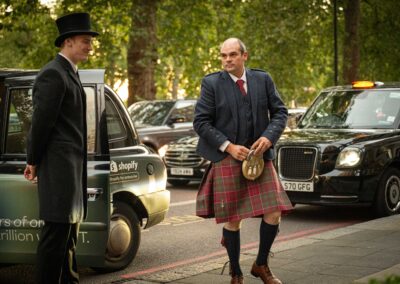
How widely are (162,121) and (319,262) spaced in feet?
35.9

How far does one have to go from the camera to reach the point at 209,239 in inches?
362

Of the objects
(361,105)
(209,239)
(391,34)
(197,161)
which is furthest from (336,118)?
(391,34)

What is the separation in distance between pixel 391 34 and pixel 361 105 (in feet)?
68.1

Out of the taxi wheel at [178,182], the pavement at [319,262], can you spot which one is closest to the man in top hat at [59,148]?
the pavement at [319,262]

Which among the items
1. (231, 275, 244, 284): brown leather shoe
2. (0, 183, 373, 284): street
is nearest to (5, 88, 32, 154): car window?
(0, 183, 373, 284): street

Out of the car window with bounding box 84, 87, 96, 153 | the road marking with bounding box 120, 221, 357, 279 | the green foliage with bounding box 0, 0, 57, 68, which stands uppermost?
the green foliage with bounding box 0, 0, 57, 68

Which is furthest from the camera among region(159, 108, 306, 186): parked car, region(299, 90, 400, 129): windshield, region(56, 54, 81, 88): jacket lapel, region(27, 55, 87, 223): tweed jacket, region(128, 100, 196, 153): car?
region(128, 100, 196, 153): car

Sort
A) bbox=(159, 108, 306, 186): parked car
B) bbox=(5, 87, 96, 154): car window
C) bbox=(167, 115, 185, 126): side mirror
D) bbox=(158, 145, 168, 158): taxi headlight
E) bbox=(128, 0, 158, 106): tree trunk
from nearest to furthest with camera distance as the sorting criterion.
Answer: bbox=(5, 87, 96, 154): car window → bbox=(159, 108, 306, 186): parked car → bbox=(158, 145, 168, 158): taxi headlight → bbox=(167, 115, 185, 126): side mirror → bbox=(128, 0, 158, 106): tree trunk

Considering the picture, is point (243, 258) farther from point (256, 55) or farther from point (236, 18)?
point (236, 18)

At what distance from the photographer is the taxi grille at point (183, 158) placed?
607 inches

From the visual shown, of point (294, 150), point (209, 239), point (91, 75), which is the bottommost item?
point (209, 239)

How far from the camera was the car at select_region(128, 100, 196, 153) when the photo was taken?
1684 centimetres

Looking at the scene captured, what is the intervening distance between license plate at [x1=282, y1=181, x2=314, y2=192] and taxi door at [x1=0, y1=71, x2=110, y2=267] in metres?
4.54

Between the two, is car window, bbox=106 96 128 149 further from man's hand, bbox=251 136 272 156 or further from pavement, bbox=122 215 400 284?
man's hand, bbox=251 136 272 156
